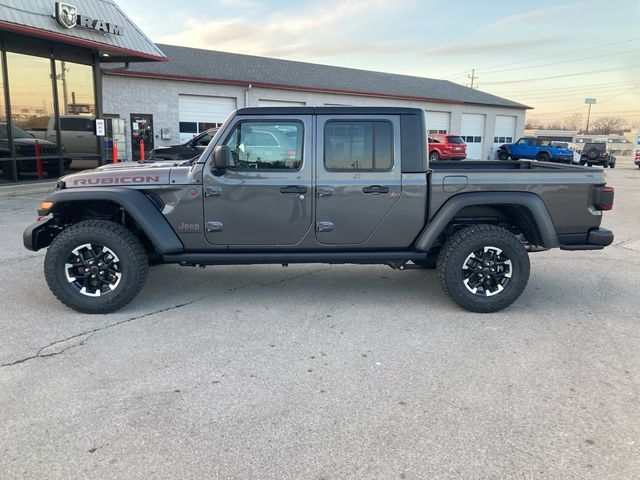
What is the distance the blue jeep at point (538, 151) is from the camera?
100 ft

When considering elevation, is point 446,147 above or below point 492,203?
above

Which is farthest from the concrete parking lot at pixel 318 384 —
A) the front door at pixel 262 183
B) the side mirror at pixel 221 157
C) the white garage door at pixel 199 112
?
the white garage door at pixel 199 112

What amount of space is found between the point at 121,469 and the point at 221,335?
1759 mm

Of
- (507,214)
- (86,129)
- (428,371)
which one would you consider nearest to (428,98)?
(86,129)

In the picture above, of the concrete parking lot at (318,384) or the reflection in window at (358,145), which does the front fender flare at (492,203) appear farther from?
the concrete parking lot at (318,384)

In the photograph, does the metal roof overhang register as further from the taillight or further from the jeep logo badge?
the taillight

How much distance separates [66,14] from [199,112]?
32.7 ft

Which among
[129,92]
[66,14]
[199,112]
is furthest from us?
[199,112]

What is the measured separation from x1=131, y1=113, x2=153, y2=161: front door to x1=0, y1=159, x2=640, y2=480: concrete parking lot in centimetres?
1583

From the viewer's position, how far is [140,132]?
20.4 m

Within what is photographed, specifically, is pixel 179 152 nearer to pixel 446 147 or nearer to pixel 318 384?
pixel 318 384

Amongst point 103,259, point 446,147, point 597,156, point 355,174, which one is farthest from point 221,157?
point 597,156

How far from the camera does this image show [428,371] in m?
3.62

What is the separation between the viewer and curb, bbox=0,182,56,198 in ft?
39.4
